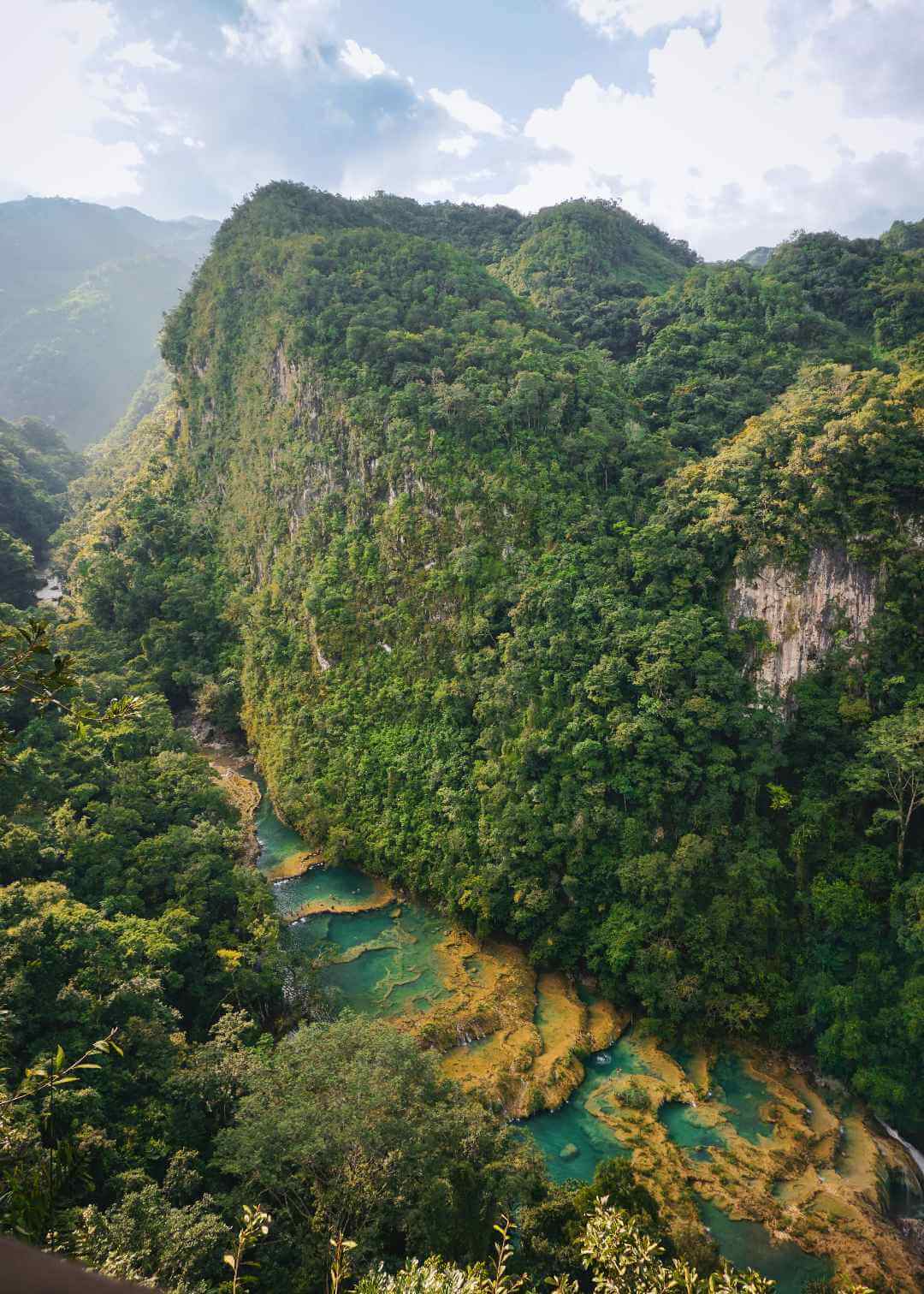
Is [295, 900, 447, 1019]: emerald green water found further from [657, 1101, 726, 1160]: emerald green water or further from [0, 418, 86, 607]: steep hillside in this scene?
[0, 418, 86, 607]: steep hillside

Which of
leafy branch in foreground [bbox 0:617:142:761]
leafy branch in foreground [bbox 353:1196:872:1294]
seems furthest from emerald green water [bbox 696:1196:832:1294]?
leafy branch in foreground [bbox 0:617:142:761]

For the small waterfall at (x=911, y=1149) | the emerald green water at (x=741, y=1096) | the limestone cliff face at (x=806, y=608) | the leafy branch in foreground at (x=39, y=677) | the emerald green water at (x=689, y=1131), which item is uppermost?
the limestone cliff face at (x=806, y=608)

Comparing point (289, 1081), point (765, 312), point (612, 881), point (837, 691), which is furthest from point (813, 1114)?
point (765, 312)

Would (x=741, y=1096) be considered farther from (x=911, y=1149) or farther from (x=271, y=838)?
(x=271, y=838)

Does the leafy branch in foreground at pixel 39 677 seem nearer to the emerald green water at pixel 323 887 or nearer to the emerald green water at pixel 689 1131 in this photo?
the emerald green water at pixel 689 1131

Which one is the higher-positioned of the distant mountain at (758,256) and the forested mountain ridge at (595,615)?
the distant mountain at (758,256)

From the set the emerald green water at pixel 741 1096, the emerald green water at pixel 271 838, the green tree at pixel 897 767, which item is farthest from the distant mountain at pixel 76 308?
the emerald green water at pixel 741 1096

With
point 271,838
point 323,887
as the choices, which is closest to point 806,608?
point 323,887
